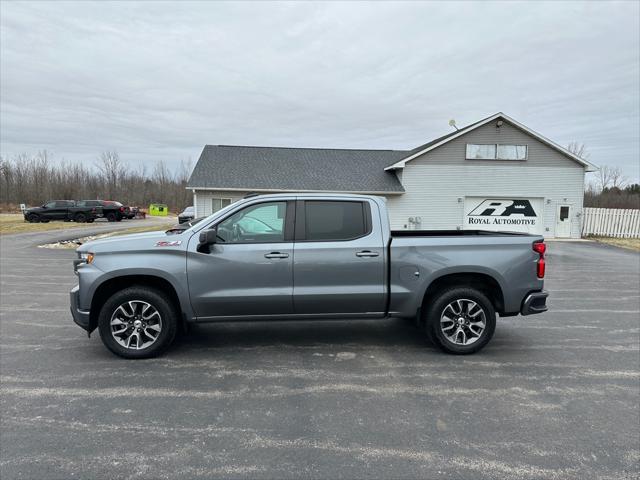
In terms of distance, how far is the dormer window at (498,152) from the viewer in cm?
2247

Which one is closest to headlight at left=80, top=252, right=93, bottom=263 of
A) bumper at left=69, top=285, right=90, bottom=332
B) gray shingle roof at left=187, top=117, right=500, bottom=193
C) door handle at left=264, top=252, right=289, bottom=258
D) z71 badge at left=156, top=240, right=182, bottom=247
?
bumper at left=69, top=285, right=90, bottom=332

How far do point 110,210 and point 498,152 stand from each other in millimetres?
29700

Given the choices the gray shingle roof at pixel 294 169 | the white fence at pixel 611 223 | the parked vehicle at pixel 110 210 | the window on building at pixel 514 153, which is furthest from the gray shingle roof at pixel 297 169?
the parked vehicle at pixel 110 210

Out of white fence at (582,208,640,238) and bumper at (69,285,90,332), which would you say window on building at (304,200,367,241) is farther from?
white fence at (582,208,640,238)

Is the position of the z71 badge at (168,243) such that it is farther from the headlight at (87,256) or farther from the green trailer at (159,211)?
the green trailer at (159,211)

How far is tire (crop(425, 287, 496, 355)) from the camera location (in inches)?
190

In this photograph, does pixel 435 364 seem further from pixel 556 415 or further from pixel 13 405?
pixel 13 405

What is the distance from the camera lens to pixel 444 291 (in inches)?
193

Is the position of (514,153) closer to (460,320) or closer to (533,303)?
(533,303)

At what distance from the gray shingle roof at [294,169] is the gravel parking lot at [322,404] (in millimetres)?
16609

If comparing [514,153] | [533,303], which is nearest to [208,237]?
[533,303]

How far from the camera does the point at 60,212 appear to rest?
103ft

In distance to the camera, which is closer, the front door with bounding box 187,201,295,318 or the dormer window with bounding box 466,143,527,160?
the front door with bounding box 187,201,295,318

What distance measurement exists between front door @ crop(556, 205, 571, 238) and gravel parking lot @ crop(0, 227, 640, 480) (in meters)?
19.0
